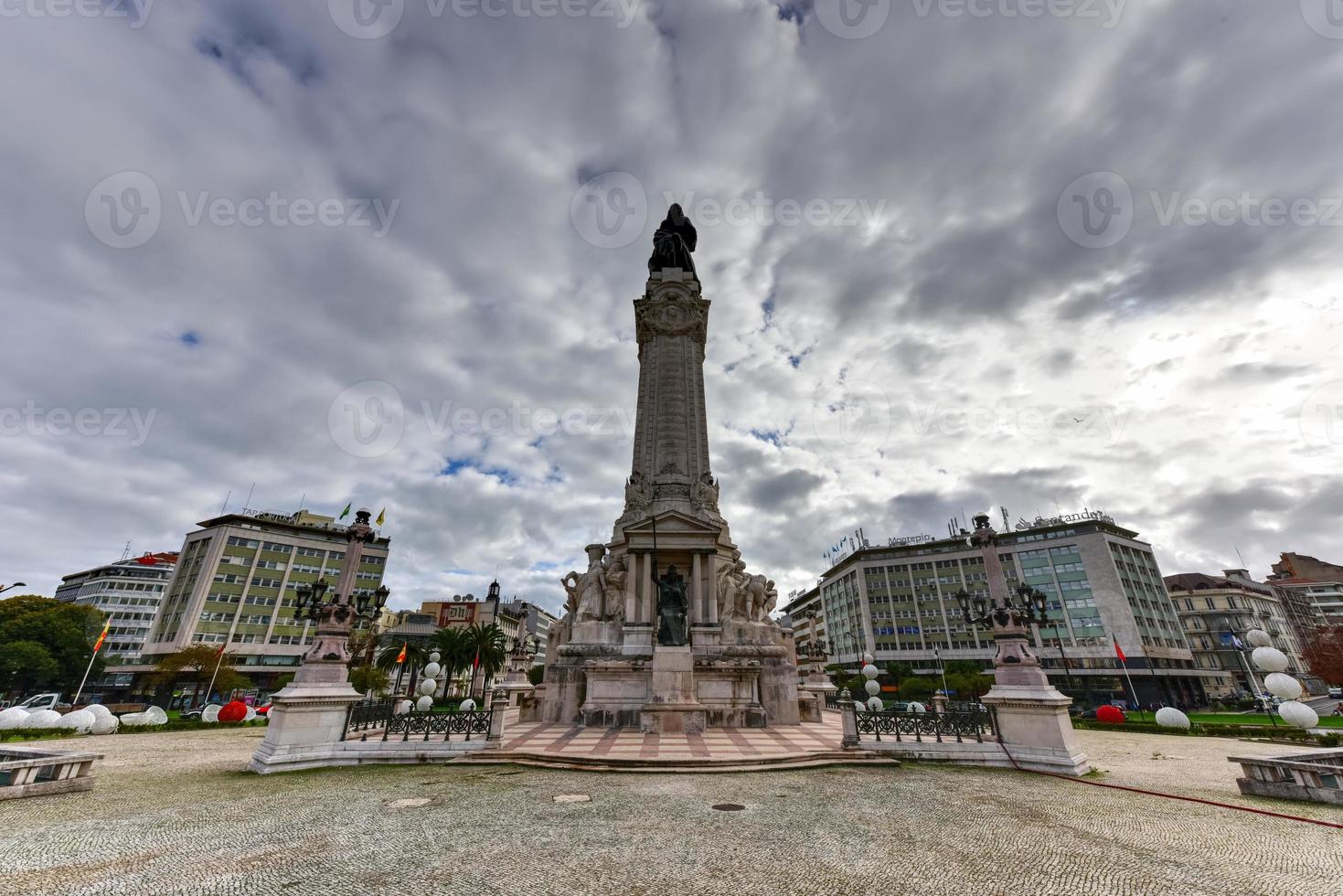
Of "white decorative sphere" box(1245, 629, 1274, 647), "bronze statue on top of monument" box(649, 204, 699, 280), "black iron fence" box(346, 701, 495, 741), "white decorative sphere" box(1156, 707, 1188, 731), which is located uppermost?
"bronze statue on top of monument" box(649, 204, 699, 280)

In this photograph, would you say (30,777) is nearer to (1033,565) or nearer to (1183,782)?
(1183,782)

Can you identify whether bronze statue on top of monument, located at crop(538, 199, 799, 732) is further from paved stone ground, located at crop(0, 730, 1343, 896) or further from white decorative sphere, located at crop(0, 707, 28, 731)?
white decorative sphere, located at crop(0, 707, 28, 731)

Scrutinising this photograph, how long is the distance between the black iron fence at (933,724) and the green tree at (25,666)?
74.6 m

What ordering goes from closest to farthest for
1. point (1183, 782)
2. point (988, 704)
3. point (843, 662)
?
point (1183, 782)
point (988, 704)
point (843, 662)

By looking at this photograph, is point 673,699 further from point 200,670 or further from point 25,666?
point 25,666

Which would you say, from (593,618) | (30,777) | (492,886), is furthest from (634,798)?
(593,618)

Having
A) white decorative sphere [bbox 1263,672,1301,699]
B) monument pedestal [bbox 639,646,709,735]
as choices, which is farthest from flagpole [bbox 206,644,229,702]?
white decorative sphere [bbox 1263,672,1301,699]

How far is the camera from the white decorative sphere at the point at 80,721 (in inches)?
883

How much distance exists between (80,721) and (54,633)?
156ft

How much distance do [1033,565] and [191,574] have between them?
106 metres

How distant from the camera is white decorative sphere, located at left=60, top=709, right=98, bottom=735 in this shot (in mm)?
22422

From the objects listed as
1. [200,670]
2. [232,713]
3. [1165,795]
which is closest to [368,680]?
[232,713]

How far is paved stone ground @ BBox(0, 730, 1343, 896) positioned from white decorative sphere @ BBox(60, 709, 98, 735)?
1619 centimetres

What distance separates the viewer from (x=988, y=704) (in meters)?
14.6
